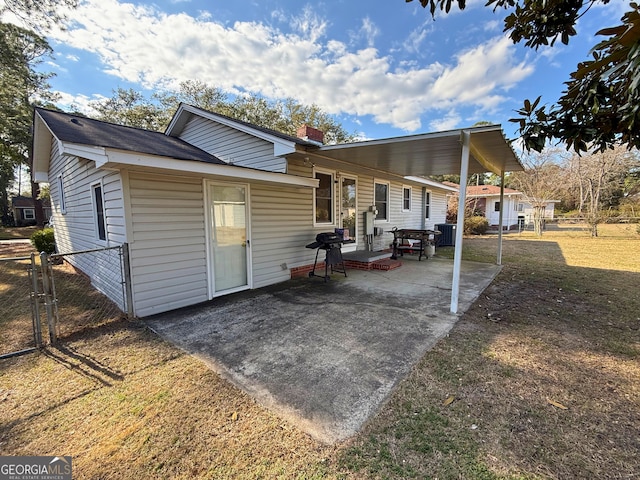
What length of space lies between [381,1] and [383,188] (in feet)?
17.3

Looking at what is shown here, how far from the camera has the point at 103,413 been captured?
229cm

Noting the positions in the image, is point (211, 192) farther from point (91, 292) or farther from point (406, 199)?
point (406, 199)

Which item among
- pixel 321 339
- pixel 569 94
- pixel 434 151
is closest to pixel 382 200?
pixel 434 151

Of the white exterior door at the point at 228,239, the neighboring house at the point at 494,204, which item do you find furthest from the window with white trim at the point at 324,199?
the neighboring house at the point at 494,204

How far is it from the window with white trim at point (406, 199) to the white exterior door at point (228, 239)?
7886 mm

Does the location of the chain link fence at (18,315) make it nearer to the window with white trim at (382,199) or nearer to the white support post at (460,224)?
the white support post at (460,224)

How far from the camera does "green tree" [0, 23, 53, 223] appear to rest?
12.0 metres

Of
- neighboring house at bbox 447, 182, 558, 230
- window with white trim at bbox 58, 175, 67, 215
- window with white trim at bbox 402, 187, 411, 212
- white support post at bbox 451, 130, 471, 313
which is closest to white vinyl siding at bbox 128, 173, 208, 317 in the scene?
white support post at bbox 451, 130, 471, 313

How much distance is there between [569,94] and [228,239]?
520 centimetres

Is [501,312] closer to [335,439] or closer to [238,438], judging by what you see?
[335,439]

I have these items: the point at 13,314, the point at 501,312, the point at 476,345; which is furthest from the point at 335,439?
the point at 13,314

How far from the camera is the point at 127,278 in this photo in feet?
13.7

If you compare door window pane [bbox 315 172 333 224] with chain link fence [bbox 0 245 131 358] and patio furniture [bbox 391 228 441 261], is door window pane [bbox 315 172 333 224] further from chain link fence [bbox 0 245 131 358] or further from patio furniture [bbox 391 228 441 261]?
chain link fence [bbox 0 245 131 358]

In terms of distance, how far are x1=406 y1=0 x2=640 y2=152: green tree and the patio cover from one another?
51.8 inches
